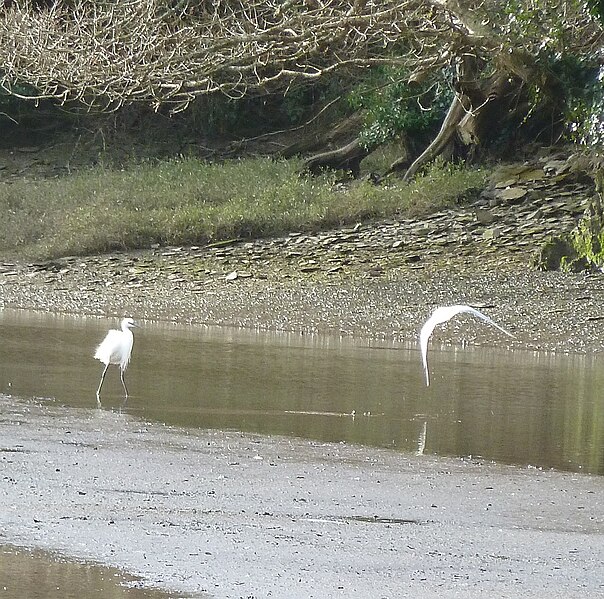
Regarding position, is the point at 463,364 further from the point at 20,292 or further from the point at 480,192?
Result: the point at 480,192

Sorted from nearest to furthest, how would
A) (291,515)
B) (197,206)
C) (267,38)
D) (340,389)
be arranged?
(291,515), (340,389), (267,38), (197,206)

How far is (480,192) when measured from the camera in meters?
23.0

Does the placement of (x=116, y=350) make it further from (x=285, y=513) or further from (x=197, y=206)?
(x=197, y=206)

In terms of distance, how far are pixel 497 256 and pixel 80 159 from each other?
14033 mm

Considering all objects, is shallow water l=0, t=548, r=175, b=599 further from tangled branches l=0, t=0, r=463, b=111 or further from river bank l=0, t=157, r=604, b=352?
tangled branches l=0, t=0, r=463, b=111

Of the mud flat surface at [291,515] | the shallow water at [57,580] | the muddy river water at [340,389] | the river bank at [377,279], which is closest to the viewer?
the shallow water at [57,580]

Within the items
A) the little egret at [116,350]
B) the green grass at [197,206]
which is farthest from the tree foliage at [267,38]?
the little egret at [116,350]

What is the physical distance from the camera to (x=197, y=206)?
77.5ft

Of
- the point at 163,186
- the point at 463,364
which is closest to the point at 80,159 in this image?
the point at 163,186

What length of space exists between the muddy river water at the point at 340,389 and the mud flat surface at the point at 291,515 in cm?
66

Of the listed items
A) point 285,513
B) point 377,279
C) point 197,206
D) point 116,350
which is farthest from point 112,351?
point 197,206

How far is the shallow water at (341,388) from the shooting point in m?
9.09

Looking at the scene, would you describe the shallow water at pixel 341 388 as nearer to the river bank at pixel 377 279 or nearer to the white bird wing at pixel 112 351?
the white bird wing at pixel 112 351

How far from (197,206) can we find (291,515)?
17504 mm
